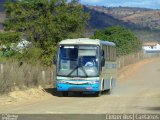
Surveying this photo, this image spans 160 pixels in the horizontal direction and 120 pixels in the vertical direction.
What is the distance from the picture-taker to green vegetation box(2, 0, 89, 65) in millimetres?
44844

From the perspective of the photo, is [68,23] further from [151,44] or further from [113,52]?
[151,44]

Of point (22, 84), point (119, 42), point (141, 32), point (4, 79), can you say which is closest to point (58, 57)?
point (22, 84)

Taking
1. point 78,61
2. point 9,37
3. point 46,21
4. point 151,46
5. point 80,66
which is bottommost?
point 151,46

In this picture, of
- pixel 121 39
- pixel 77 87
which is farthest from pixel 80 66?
pixel 121 39

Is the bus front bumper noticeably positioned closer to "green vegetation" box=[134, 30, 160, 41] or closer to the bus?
the bus

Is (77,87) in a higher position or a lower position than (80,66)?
lower

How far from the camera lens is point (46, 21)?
1759 inches

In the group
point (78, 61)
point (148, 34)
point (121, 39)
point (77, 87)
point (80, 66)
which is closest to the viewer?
point (77, 87)

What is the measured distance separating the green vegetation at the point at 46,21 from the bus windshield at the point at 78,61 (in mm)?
13341

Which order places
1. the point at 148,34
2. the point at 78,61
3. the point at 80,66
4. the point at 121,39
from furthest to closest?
the point at 148,34 < the point at 121,39 < the point at 78,61 < the point at 80,66

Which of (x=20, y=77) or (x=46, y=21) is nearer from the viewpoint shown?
(x=20, y=77)

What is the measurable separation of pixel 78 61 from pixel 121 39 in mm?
59265

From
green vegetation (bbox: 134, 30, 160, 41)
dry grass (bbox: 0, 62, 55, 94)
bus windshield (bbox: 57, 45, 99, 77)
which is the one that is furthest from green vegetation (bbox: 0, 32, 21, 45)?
green vegetation (bbox: 134, 30, 160, 41)

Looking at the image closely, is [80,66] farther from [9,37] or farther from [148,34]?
[148,34]
